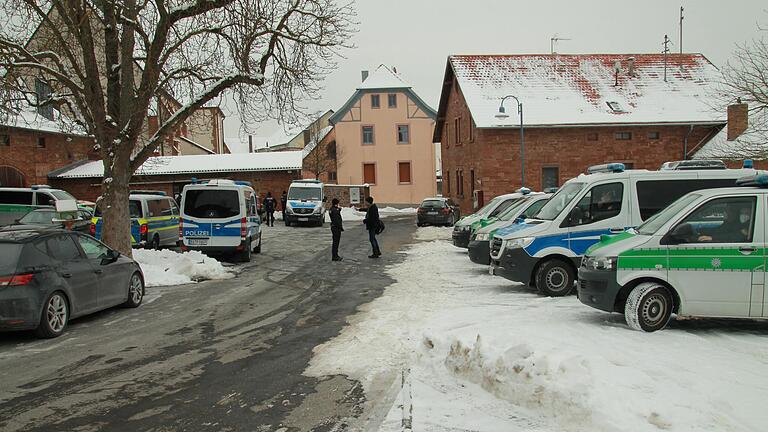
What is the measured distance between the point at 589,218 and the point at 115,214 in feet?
35.3

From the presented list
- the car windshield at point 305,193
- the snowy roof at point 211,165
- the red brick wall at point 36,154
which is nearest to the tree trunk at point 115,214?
the car windshield at point 305,193

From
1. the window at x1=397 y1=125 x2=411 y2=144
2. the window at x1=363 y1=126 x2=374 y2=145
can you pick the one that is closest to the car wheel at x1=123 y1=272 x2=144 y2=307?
the window at x1=363 y1=126 x2=374 y2=145

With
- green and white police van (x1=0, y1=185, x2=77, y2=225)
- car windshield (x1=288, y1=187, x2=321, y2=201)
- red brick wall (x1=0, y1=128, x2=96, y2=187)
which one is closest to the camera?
green and white police van (x1=0, y1=185, x2=77, y2=225)

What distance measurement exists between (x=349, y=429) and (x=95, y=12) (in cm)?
1274

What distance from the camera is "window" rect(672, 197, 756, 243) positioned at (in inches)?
292

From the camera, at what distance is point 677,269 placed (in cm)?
743

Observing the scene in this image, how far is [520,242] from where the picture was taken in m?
11.3

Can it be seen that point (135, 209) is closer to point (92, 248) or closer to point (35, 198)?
point (35, 198)

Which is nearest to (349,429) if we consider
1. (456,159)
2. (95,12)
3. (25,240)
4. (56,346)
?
(56,346)

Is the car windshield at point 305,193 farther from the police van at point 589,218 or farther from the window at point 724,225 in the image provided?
the window at point 724,225

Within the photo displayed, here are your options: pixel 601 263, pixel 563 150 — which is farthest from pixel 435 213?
pixel 601 263

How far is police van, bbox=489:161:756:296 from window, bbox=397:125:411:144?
49006mm

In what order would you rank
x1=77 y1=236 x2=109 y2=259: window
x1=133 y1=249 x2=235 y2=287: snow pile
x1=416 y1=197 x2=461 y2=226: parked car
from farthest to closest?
x1=416 y1=197 x2=461 y2=226: parked car
x1=133 y1=249 x2=235 y2=287: snow pile
x1=77 y1=236 x2=109 y2=259: window

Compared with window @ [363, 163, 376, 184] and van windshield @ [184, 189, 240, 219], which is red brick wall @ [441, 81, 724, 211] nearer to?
Result: van windshield @ [184, 189, 240, 219]
